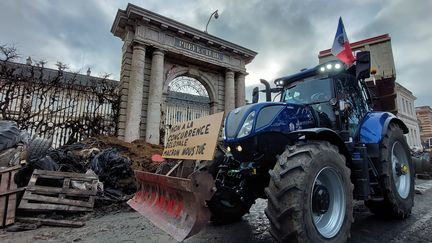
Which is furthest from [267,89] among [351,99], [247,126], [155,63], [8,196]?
[155,63]

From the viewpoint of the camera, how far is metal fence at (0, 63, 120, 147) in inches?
344

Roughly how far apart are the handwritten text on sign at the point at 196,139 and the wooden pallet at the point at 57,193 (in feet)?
7.46

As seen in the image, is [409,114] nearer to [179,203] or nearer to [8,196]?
[179,203]

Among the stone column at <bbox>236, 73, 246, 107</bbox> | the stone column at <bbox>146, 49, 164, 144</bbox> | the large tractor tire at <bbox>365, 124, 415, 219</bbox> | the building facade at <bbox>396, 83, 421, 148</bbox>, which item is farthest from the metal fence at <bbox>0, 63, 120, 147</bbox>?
the building facade at <bbox>396, 83, 421, 148</bbox>

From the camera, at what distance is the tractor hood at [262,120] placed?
9.34 feet

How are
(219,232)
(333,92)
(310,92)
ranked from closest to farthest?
(219,232) < (333,92) < (310,92)

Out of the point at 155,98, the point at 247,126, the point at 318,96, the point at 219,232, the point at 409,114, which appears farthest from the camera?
the point at 409,114

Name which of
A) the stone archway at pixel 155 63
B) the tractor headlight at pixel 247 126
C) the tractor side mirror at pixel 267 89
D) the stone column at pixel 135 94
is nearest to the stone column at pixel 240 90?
the stone archway at pixel 155 63

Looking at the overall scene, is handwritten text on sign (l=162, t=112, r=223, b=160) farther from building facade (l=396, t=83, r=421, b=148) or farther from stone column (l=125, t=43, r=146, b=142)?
A: building facade (l=396, t=83, r=421, b=148)

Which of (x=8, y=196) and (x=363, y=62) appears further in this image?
(x=8, y=196)

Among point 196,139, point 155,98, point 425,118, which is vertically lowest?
point 196,139

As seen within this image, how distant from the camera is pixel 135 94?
34.5ft

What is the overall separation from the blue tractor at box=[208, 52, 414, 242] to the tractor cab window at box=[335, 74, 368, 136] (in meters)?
0.02

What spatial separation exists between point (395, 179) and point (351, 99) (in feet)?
4.85
